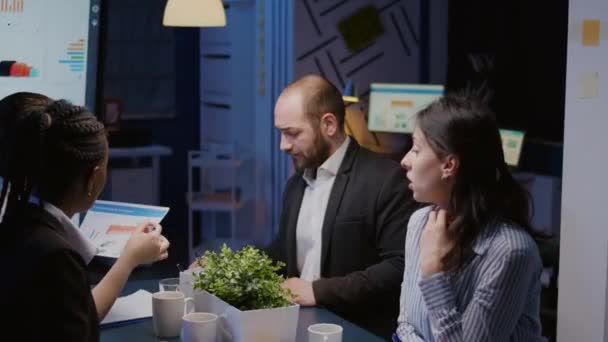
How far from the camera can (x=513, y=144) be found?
6.11 meters

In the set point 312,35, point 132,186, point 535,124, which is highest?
point 312,35

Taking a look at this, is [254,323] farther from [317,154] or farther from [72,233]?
[317,154]

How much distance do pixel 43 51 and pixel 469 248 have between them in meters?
1.41

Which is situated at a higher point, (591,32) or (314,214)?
(591,32)

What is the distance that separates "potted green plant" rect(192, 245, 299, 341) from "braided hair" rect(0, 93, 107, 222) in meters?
0.50

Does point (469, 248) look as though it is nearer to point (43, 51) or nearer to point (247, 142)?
point (43, 51)

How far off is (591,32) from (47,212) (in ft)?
8.54

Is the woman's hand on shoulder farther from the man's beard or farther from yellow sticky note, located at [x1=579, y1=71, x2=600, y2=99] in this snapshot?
yellow sticky note, located at [x1=579, y1=71, x2=600, y2=99]

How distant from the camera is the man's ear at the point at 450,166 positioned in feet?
7.51

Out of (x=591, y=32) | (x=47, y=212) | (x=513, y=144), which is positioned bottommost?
(x=47, y=212)

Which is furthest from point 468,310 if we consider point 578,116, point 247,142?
point 247,142

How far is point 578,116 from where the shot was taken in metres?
3.86

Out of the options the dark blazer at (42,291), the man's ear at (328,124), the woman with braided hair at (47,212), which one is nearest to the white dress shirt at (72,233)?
the woman with braided hair at (47,212)

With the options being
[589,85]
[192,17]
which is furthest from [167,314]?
[192,17]
